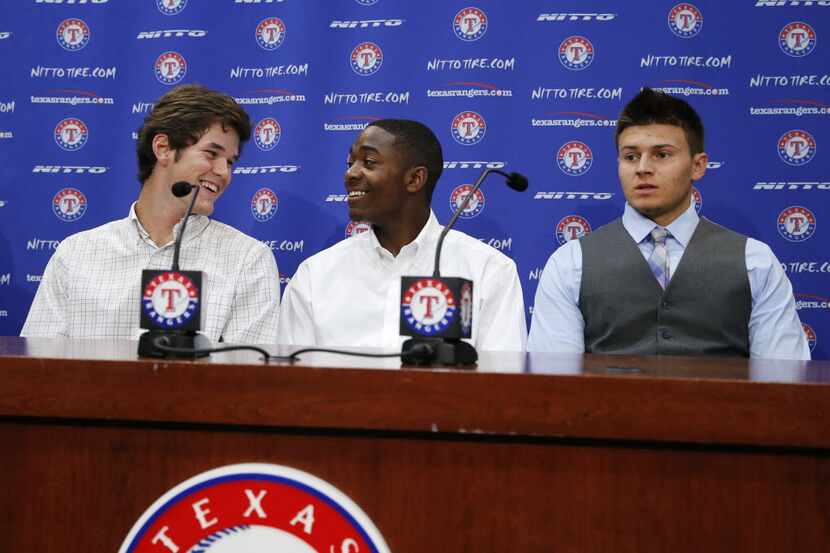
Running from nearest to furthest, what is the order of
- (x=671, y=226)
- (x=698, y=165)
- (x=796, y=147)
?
(x=671, y=226), (x=698, y=165), (x=796, y=147)

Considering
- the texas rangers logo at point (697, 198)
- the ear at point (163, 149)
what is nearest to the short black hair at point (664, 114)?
the texas rangers logo at point (697, 198)

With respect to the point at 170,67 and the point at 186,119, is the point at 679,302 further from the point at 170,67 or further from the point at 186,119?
the point at 170,67

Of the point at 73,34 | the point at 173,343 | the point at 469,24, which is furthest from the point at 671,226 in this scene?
the point at 73,34

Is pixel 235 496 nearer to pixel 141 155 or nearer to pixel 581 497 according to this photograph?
pixel 581 497

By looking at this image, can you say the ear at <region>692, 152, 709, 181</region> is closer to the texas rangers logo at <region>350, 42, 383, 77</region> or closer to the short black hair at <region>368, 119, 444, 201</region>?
the short black hair at <region>368, 119, 444, 201</region>

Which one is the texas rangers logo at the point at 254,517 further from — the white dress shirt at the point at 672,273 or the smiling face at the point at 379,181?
the smiling face at the point at 379,181

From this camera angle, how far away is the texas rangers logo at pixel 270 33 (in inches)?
114

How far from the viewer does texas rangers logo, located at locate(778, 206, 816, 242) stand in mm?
2678

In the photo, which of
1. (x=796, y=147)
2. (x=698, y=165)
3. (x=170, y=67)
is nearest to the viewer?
(x=698, y=165)

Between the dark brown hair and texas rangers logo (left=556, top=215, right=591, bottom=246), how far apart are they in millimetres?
1084

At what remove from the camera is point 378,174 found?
7.98 feet

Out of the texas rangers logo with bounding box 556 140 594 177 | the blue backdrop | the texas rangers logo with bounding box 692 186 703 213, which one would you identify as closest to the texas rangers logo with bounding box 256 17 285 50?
the blue backdrop

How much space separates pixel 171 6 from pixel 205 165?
32.2 inches

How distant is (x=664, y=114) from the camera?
236 cm
